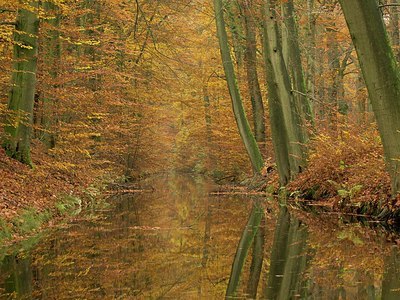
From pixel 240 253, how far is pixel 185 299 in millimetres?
2377

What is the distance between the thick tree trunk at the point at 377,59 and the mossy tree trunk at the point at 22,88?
25.8ft

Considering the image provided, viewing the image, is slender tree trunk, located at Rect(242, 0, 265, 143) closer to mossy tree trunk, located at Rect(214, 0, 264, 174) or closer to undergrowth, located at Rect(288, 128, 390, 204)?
mossy tree trunk, located at Rect(214, 0, 264, 174)

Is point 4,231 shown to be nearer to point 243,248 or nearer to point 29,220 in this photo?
point 29,220

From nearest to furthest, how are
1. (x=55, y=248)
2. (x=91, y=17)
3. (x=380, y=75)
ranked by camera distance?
1. (x=55, y=248)
2. (x=380, y=75)
3. (x=91, y=17)

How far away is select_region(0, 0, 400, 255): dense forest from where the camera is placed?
382 inches

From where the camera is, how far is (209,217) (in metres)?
11.9

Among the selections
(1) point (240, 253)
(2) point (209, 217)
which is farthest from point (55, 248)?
(2) point (209, 217)

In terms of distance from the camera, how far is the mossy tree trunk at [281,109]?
655 inches

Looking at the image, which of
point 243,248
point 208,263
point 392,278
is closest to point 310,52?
point 243,248

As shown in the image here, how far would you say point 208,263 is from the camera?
6.34 m

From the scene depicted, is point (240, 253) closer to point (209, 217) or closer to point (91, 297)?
point (91, 297)

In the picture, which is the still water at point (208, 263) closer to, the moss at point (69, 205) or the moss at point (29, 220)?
the moss at point (29, 220)

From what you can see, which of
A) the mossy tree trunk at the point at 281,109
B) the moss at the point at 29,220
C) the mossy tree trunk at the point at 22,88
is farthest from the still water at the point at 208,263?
the mossy tree trunk at the point at 281,109

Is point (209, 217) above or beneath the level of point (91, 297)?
above
